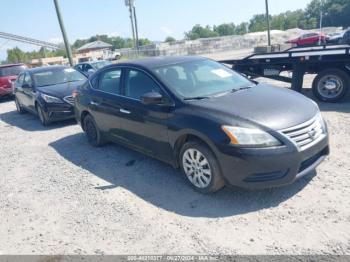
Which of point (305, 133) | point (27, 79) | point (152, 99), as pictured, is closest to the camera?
point (305, 133)

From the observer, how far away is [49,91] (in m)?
8.71

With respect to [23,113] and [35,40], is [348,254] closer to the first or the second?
[23,113]

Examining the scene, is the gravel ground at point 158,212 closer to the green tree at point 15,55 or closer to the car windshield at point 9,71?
the car windshield at point 9,71

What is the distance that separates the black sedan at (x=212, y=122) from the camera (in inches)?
136

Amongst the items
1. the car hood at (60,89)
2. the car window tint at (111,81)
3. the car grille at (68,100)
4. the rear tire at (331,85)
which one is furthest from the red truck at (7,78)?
the rear tire at (331,85)

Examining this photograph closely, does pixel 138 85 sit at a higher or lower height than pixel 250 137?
higher

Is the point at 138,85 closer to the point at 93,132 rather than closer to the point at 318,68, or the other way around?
the point at 93,132

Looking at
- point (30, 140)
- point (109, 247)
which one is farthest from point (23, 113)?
point (109, 247)

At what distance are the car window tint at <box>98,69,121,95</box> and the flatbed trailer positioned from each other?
483 cm

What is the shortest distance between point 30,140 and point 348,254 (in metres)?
7.05

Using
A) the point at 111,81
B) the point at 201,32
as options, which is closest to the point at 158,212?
the point at 111,81

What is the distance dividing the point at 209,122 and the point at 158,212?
1.22 meters

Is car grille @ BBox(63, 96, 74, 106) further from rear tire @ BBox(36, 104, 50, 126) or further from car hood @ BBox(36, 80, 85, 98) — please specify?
rear tire @ BBox(36, 104, 50, 126)

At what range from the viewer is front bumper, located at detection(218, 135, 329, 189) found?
11.2 ft
